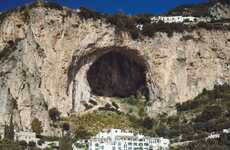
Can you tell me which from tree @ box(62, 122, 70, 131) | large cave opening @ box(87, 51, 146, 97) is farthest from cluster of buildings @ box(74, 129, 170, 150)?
large cave opening @ box(87, 51, 146, 97)

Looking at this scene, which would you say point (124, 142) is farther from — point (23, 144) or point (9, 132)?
point (9, 132)

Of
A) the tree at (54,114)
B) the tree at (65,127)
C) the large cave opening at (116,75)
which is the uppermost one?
the large cave opening at (116,75)

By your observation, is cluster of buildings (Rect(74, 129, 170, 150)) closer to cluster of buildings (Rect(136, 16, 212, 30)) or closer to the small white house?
the small white house

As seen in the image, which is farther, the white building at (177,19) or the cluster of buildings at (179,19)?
the white building at (177,19)

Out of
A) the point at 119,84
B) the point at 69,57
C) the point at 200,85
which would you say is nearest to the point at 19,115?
the point at 69,57

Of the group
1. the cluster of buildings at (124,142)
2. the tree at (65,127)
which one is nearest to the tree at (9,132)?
the tree at (65,127)

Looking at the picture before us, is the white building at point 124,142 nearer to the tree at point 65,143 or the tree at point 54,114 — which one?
the tree at point 65,143
